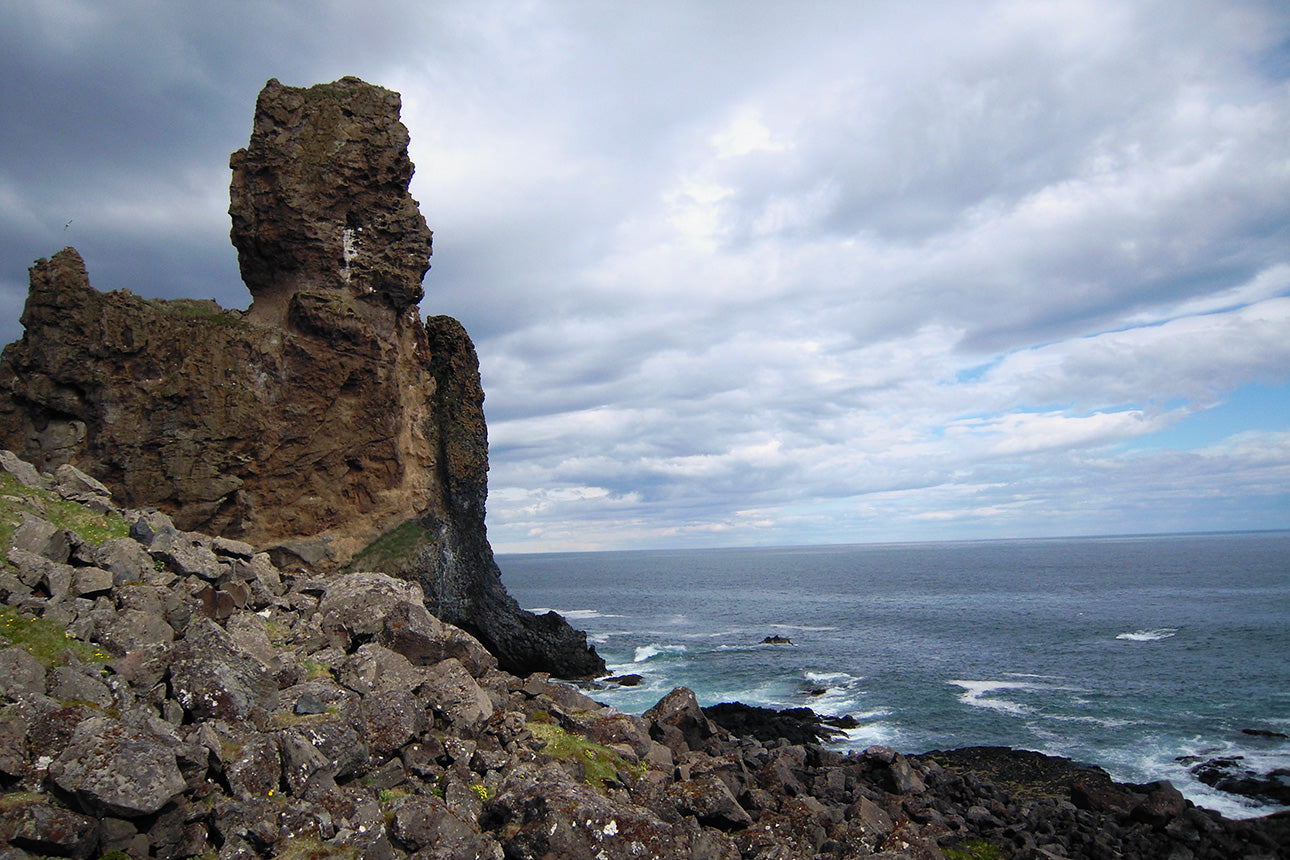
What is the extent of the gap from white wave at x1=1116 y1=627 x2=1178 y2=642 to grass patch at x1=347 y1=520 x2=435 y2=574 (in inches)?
2040

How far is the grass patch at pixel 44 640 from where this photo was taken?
1116 centimetres

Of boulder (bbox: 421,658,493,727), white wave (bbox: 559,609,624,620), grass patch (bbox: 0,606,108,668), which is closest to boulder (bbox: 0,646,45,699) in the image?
grass patch (bbox: 0,606,108,668)

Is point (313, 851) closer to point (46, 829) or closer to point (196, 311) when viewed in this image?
point (46, 829)

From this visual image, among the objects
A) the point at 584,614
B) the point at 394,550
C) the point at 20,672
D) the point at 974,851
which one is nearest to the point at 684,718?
the point at 974,851

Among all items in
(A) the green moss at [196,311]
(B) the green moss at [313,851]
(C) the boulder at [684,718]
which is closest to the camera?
(B) the green moss at [313,851]

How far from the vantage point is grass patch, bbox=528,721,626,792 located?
14.9 meters

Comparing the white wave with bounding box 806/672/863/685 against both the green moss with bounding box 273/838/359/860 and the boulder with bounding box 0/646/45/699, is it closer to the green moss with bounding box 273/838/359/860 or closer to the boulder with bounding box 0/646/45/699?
the green moss with bounding box 273/838/359/860

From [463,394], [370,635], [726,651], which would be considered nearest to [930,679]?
[726,651]

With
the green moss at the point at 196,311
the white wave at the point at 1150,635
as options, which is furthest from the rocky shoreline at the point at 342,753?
the white wave at the point at 1150,635

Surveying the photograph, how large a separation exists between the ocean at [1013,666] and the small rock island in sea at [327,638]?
4.94 meters

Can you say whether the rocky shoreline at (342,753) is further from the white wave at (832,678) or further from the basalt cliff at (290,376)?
the white wave at (832,678)

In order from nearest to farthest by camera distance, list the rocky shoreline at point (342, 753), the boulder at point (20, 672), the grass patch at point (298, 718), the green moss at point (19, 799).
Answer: the green moss at point (19, 799)
the rocky shoreline at point (342, 753)
the boulder at point (20, 672)
the grass patch at point (298, 718)

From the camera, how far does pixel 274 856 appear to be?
9.59 metres

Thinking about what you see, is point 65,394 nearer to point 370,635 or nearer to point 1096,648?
point 370,635
